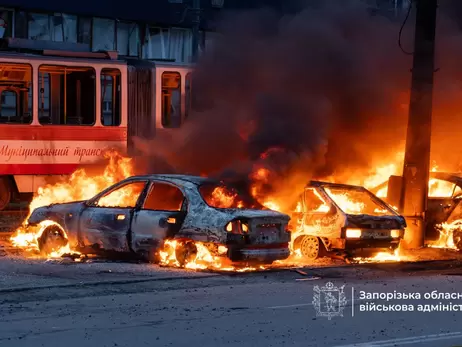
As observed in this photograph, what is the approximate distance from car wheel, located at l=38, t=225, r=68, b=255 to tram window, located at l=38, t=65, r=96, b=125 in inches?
250

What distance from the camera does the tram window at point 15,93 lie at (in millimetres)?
20469

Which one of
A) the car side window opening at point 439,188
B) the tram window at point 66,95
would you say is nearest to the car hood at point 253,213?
the car side window opening at point 439,188

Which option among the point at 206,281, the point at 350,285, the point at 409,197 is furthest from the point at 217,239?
the point at 409,197

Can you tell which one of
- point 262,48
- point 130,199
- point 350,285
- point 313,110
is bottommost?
point 350,285

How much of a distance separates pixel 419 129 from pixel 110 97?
7511 mm

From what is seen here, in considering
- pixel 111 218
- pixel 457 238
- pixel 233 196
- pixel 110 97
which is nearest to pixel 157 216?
pixel 111 218

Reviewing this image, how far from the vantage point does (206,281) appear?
12844 mm

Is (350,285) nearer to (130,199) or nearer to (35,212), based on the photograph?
(130,199)

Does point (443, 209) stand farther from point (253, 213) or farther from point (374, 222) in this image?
point (253, 213)

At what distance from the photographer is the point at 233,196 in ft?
47.6

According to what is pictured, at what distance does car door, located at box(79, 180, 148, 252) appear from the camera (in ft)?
46.9

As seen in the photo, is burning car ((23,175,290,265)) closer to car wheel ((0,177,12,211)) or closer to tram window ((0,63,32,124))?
tram window ((0,63,32,124))

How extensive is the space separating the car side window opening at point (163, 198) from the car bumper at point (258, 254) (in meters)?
1.30

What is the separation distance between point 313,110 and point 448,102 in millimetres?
4806
